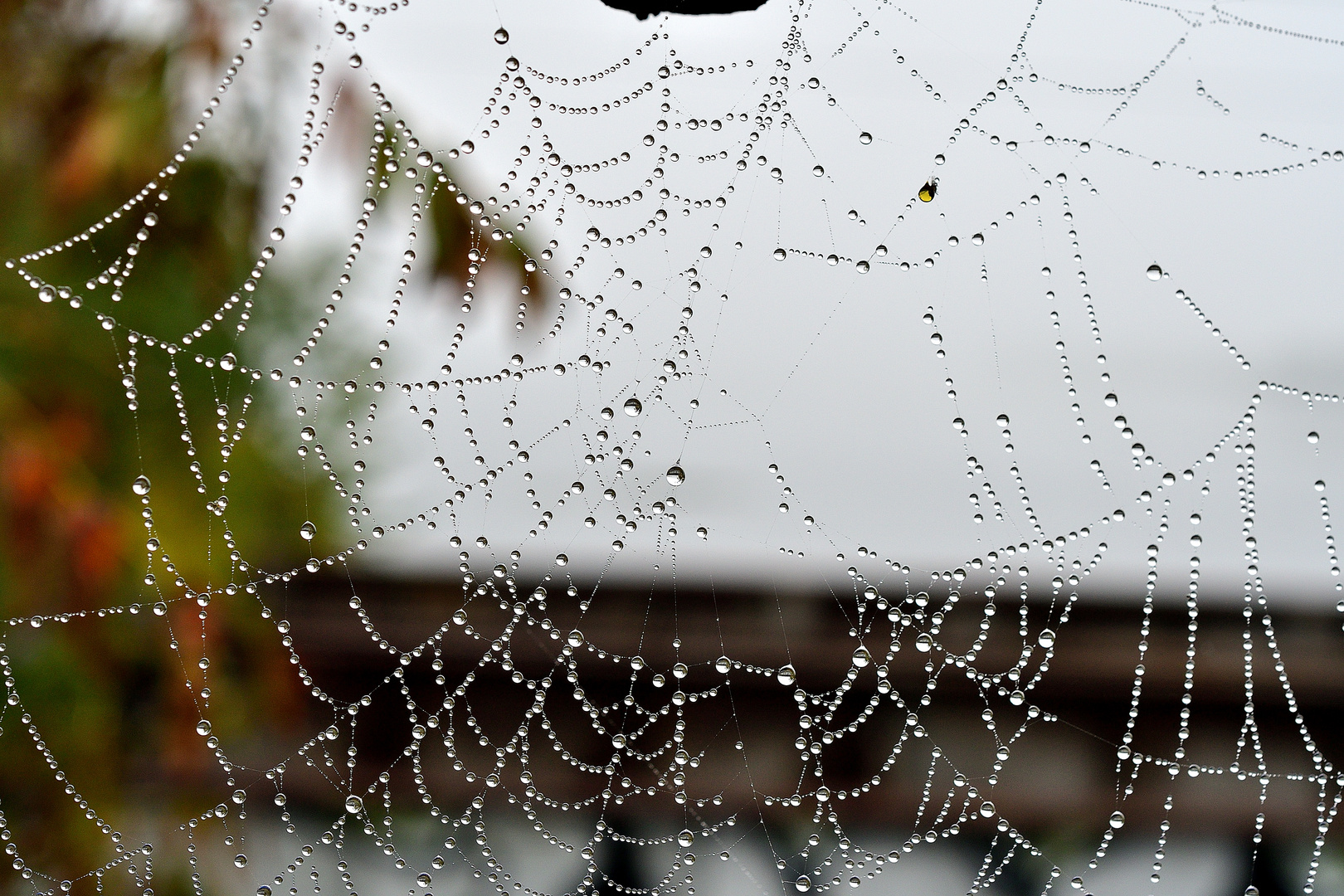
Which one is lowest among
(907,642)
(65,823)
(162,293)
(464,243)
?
(65,823)

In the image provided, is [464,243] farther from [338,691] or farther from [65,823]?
[65,823]

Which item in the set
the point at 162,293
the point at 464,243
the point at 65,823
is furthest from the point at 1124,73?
the point at 65,823

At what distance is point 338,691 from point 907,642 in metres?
1.17

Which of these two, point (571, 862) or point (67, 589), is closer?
point (67, 589)

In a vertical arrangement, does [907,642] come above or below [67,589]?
above

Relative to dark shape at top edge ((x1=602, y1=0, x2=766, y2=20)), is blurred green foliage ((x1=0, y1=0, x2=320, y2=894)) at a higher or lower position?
lower

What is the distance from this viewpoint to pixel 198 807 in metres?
1.67

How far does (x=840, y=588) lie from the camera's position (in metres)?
1.66

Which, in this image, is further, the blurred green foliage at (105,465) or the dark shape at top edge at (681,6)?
the blurred green foliage at (105,465)

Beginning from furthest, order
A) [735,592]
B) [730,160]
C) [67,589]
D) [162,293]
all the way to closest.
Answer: [735,592] < [162,293] < [67,589] < [730,160]

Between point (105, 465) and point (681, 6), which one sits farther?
point (105, 465)

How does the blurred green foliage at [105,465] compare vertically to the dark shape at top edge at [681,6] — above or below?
below

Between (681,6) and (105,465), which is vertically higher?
(681,6)

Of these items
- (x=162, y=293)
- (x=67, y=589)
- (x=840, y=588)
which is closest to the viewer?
(x=67, y=589)
